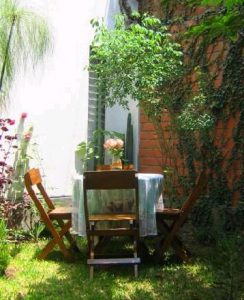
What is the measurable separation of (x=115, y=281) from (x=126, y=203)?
Answer: 2.88 feet

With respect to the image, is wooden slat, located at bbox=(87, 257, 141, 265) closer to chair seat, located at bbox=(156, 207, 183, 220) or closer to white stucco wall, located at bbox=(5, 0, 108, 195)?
chair seat, located at bbox=(156, 207, 183, 220)

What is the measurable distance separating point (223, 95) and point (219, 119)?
340 millimetres

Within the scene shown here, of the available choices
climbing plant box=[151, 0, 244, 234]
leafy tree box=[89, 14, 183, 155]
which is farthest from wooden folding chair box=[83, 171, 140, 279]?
climbing plant box=[151, 0, 244, 234]

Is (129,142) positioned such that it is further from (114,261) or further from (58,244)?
(114,261)

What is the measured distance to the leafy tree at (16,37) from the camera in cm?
523

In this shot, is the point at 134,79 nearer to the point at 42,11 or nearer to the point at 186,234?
the point at 42,11

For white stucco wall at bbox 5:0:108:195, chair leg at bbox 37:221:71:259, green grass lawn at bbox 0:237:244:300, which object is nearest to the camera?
green grass lawn at bbox 0:237:244:300

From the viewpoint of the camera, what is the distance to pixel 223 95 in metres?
6.57

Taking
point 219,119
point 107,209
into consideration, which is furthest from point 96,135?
point 107,209

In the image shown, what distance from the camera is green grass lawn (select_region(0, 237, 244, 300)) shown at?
398 cm

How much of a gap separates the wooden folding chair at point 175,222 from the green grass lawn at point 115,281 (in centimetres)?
16

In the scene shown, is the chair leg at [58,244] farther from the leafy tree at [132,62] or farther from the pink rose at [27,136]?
the leafy tree at [132,62]

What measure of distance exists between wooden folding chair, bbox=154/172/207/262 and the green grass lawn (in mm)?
156

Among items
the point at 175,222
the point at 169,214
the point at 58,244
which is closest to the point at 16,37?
the point at 58,244
